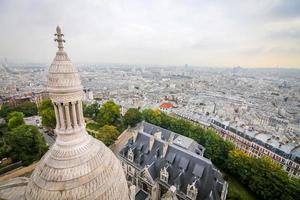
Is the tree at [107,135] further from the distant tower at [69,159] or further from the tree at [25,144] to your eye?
the distant tower at [69,159]

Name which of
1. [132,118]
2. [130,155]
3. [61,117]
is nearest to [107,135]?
[130,155]

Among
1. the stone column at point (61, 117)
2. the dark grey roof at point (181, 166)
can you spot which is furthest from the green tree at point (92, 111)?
the stone column at point (61, 117)

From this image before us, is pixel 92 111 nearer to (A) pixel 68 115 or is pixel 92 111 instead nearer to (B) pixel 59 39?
(A) pixel 68 115

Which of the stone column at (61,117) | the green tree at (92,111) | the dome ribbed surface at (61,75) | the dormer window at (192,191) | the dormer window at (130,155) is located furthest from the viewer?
the green tree at (92,111)

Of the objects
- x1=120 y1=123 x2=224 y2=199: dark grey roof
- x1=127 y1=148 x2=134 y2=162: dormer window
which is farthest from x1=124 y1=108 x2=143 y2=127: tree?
x1=127 y1=148 x2=134 y2=162: dormer window

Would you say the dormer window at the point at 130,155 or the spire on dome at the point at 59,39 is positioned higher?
the spire on dome at the point at 59,39

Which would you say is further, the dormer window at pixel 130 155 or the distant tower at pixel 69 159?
the dormer window at pixel 130 155
